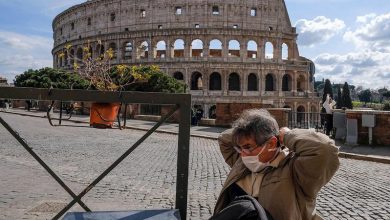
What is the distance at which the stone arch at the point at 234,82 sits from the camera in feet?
157

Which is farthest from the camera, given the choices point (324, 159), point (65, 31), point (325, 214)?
point (65, 31)

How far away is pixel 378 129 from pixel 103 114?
1136 cm

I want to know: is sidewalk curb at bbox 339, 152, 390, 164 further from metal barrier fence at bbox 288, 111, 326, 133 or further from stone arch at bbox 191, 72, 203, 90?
stone arch at bbox 191, 72, 203, 90

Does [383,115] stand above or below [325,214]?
above

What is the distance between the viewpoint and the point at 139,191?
6.49 metres

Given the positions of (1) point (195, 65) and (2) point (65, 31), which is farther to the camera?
(2) point (65, 31)

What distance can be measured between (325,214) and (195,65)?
134 feet

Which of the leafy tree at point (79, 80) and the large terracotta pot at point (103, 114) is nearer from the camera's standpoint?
the large terracotta pot at point (103, 114)

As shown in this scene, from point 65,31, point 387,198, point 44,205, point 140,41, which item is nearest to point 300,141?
point 44,205

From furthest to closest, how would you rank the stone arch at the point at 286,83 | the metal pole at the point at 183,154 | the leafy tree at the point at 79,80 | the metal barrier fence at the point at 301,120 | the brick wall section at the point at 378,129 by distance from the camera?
the stone arch at the point at 286,83, the leafy tree at the point at 79,80, the metal barrier fence at the point at 301,120, the brick wall section at the point at 378,129, the metal pole at the point at 183,154

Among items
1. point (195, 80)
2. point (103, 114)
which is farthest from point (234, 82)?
point (103, 114)

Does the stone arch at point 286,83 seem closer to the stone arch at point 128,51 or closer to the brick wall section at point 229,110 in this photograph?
the stone arch at point 128,51

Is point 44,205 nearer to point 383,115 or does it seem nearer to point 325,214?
point 325,214

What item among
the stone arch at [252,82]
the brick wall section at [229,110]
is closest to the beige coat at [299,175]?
the brick wall section at [229,110]
